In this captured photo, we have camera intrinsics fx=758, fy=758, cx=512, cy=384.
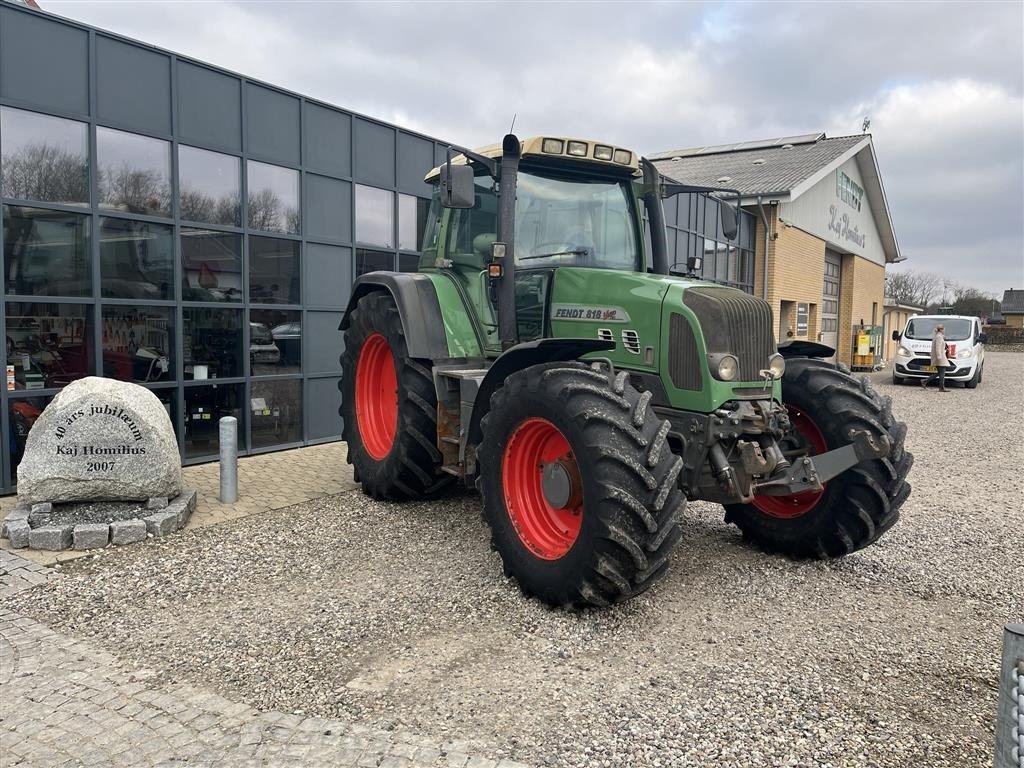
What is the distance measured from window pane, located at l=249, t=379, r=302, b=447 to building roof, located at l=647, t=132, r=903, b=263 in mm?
12665

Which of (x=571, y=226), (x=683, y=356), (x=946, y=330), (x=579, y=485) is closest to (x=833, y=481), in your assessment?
(x=683, y=356)

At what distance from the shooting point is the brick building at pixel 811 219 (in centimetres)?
1958

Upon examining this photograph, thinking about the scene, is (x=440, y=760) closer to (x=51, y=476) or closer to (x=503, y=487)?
(x=503, y=487)

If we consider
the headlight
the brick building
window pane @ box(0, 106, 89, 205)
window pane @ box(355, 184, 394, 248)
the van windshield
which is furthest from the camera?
the brick building

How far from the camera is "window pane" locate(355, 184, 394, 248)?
31.1 feet

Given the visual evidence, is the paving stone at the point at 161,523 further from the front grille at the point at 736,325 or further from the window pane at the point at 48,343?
the front grille at the point at 736,325

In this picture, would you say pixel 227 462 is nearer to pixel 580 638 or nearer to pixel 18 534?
pixel 18 534

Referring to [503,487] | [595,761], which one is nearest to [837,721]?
[595,761]

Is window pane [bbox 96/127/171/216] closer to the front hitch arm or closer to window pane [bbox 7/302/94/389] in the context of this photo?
window pane [bbox 7/302/94/389]

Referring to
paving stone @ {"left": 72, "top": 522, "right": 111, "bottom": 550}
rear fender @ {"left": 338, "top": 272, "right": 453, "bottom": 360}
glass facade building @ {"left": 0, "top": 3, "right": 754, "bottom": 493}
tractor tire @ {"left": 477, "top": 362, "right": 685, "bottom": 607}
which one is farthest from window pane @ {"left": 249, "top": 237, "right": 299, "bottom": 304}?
tractor tire @ {"left": 477, "top": 362, "right": 685, "bottom": 607}

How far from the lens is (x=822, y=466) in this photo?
4430 mm

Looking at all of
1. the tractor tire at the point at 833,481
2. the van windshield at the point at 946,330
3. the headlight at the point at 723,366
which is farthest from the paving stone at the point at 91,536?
the van windshield at the point at 946,330

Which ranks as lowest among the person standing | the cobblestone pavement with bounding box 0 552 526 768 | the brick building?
the cobblestone pavement with bounding box 0 552 526 768

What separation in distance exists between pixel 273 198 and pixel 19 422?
347 cm
